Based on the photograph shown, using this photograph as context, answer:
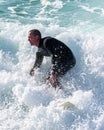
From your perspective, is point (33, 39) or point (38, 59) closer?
point (33, 39)

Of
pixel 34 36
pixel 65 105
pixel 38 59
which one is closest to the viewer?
pixel 65 105

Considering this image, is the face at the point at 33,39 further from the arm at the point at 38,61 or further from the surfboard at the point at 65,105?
the surfboard at the point at 65,105

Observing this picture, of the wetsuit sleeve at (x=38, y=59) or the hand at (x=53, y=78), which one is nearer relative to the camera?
the hand at (x=53, y=78)

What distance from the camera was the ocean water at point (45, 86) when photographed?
5793 mm

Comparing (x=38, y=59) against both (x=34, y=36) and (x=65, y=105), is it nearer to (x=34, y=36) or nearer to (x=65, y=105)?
(x=34, y=36)

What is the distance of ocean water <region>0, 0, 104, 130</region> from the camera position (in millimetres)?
5793

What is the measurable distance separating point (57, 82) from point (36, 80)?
636mm

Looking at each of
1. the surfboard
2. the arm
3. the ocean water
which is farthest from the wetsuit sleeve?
the surfboard

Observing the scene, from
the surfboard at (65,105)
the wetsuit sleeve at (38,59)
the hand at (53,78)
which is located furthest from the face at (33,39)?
the surfboard at (65,105)

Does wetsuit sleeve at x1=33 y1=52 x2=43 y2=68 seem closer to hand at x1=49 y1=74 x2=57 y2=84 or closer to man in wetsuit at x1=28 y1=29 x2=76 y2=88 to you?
man in wetsuit at x1=28 y1=29 x2=76 y2=88

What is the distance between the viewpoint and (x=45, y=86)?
22.2 ft

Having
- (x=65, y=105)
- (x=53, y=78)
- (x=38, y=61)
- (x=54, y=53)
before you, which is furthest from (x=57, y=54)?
(x=65, y=105)

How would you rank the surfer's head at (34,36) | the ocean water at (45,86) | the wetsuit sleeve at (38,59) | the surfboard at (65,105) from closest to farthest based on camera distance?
the ocean water at (45,86)
the surfboard at (65,105)
the surfer's head at (34,36)
the wetsuit sleeve at (38,59)

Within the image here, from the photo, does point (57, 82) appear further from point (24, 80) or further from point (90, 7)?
point (90, 7)
